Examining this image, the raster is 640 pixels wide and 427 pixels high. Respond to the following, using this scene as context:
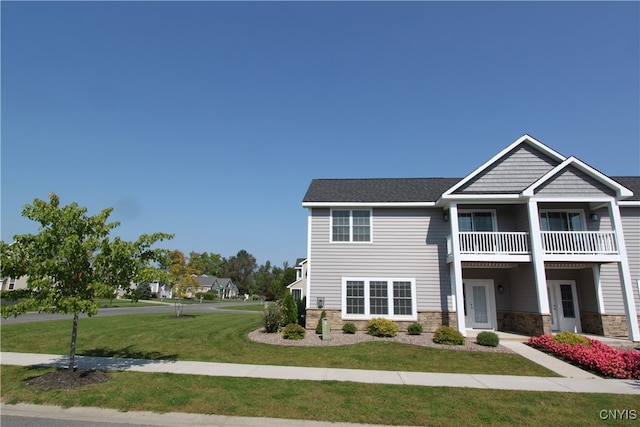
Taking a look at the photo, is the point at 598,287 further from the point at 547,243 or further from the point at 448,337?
the point at 448,337

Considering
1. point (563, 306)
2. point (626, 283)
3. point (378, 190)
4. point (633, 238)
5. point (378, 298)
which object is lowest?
point (563, 306)

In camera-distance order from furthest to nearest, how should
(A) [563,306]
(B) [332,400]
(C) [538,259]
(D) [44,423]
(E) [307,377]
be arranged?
(A) [563,306]
(C) [538,259]
(E) [307,377]
(B) [332,400]
(D) [44,423]

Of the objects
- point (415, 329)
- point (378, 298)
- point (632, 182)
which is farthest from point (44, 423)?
point (632, 182)

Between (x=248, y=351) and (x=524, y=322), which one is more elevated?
(x=524, y=322)

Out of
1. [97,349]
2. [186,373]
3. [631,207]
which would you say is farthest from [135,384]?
[631,207]

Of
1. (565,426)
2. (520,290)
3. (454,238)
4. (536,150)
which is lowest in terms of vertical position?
(565,426)

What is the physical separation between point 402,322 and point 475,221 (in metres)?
6.32

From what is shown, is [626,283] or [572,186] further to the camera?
[572,186]

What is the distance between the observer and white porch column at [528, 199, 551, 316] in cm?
1448

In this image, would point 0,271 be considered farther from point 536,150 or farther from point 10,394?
point 536,150

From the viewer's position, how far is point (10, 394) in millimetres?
7137

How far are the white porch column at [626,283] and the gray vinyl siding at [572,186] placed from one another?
849 millimetres

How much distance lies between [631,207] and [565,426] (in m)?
15.7

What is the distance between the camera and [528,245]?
618 inches
